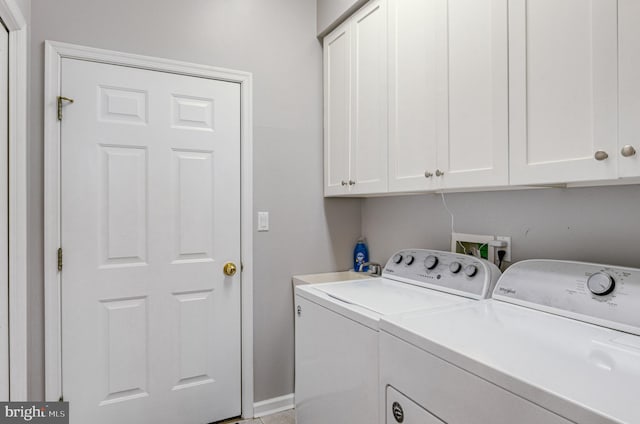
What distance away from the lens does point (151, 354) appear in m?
1.99

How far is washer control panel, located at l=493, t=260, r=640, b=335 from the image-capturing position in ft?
3.52

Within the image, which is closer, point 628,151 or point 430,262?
point 628,151

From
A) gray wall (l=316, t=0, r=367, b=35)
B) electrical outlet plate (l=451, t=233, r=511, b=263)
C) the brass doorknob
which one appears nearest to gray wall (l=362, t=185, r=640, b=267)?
electrical outlet plate (l=451, t=233, r=511, b=263)

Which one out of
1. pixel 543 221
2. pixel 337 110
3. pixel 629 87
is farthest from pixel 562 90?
pixel 337 110

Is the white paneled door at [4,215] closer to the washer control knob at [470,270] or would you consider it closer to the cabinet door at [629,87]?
the washer control knob at [470,270]

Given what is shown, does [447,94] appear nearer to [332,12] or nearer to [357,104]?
[357,104]

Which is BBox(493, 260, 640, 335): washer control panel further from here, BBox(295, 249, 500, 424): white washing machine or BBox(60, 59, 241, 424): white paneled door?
BBox(60, 59, 241, 424): white paneled door

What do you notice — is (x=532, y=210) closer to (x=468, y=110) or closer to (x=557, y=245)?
(x=557, y=245)

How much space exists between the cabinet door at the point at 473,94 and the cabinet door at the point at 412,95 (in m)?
0.05

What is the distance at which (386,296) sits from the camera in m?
1.57

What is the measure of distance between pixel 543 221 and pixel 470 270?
0.34 meters

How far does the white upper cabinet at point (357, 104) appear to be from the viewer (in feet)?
6.20

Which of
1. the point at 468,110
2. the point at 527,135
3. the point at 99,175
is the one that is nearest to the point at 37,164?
the point at 99,175

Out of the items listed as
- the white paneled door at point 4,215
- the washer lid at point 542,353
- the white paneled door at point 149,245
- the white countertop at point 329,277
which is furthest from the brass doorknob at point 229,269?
the washer lid at point 542,353
